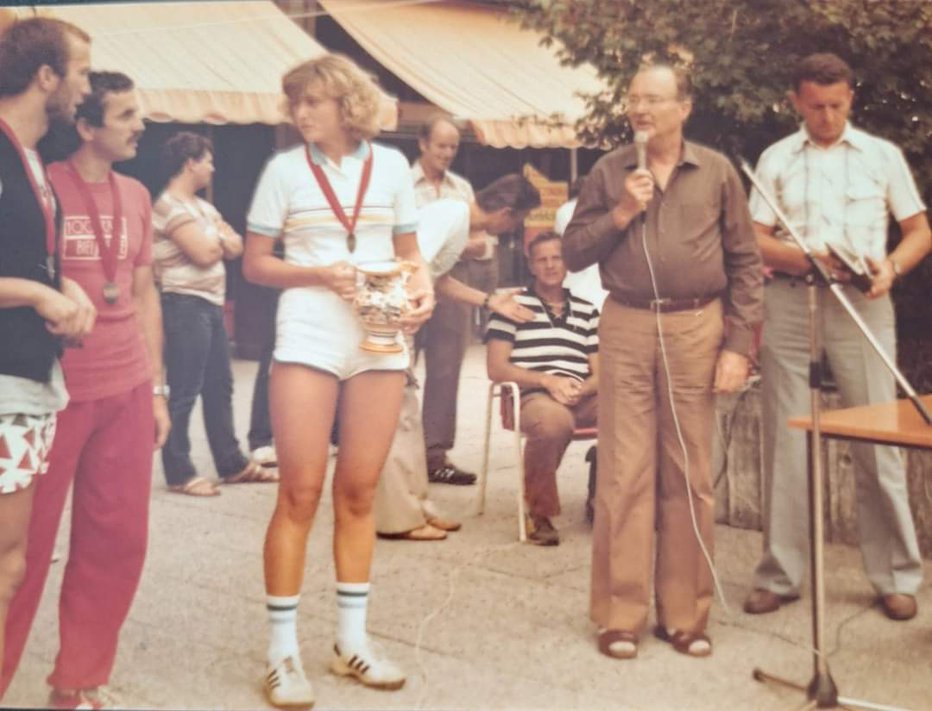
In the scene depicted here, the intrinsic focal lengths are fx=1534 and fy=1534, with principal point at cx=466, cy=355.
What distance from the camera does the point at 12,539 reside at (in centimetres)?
278

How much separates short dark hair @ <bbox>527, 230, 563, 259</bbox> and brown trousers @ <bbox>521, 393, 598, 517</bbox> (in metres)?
0.66

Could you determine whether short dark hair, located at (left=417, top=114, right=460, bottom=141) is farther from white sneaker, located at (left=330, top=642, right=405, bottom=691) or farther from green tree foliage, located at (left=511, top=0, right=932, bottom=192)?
white sneaker, located at (left=330, top=642, right=405, bottom=691)

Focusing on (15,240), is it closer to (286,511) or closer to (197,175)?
(197,175)

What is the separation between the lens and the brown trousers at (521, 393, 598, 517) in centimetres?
425

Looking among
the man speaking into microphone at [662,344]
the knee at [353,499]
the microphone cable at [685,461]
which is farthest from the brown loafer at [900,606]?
the knee at [353,499]

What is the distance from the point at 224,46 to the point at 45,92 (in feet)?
1.39

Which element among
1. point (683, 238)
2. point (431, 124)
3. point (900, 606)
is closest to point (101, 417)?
point (431, 124)

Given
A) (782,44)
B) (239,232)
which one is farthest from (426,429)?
(782,44)

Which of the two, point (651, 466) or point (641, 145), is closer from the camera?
point (641, 145)

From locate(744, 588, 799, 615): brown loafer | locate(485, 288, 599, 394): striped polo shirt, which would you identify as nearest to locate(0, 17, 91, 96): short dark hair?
locate(485, 288, 599, 394): striped polo shirt

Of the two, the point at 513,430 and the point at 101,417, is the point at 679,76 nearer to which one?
the point at 513,430

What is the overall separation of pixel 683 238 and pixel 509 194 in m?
0.40

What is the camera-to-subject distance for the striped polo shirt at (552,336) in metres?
4.01

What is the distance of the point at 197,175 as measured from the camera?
10.1ft
